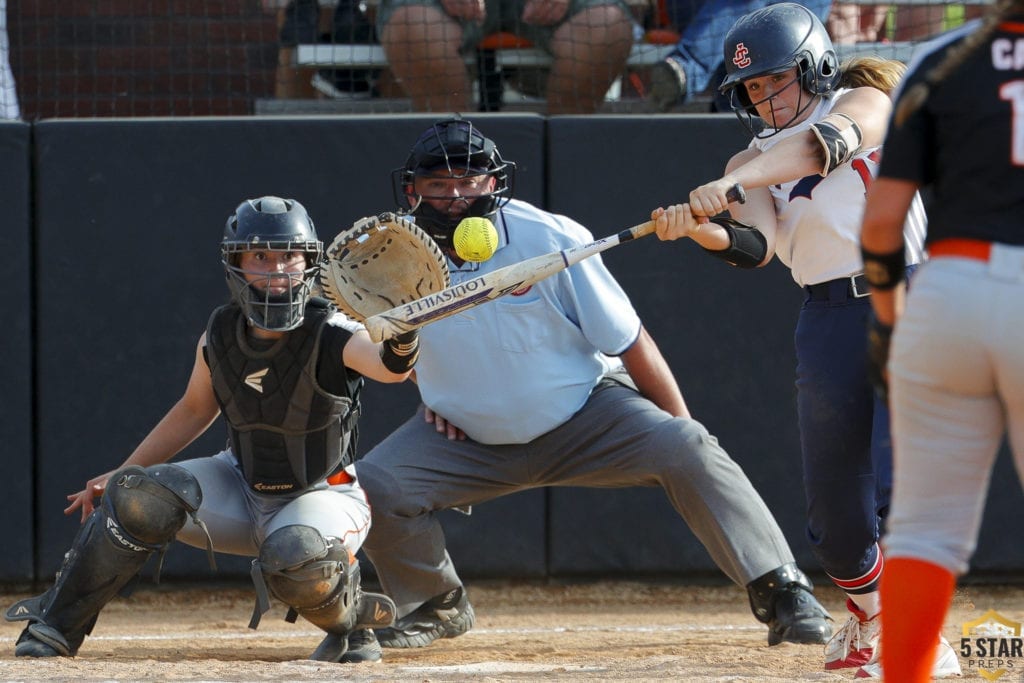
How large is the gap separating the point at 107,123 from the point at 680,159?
7.58 feet

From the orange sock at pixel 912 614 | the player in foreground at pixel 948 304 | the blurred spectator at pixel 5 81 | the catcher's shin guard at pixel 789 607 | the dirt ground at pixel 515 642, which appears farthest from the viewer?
the blurred spectator at pixel 5 81

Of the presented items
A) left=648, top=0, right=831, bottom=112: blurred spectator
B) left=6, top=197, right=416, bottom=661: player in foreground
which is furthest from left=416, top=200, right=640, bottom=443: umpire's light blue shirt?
left=648, top=0, right=831, bottom=112: blurred spectator

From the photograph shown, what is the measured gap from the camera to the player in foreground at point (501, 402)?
426 cm

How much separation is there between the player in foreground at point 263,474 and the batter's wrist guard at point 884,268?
177cm

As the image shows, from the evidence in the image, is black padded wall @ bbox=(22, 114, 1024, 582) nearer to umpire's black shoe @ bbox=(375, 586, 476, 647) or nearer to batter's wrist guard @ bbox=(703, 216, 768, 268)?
umpire's black shoe @ bbox=(375, 586, 476, 647)

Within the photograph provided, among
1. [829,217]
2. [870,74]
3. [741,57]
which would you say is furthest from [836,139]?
[870,74]

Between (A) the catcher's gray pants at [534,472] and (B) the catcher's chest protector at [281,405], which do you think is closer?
(B) the catcher's chest protector at [281,405]

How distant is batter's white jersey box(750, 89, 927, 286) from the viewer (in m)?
3.57

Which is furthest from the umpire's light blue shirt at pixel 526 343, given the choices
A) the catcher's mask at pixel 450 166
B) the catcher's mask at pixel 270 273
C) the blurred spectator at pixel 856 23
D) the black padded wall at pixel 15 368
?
the blurred spectator at pixel 856 23

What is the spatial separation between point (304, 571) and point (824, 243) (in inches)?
66.8

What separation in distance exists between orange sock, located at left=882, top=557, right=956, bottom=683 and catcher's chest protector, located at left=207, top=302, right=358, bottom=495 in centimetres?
214

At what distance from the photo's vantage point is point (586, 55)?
19.4 ft

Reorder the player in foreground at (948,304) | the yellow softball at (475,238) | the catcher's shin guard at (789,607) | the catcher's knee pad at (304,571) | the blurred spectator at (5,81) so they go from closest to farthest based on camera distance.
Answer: the player in foreground at (948,304) → the catcher's knee pad at (304,571) → the catcher's shin guard at (789,607) → the yellow softball at (475,238) → the blurred spectator at (5,81)

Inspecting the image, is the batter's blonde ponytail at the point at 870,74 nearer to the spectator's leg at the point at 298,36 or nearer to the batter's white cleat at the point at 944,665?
the batter's white cleat at the point at 944,665
